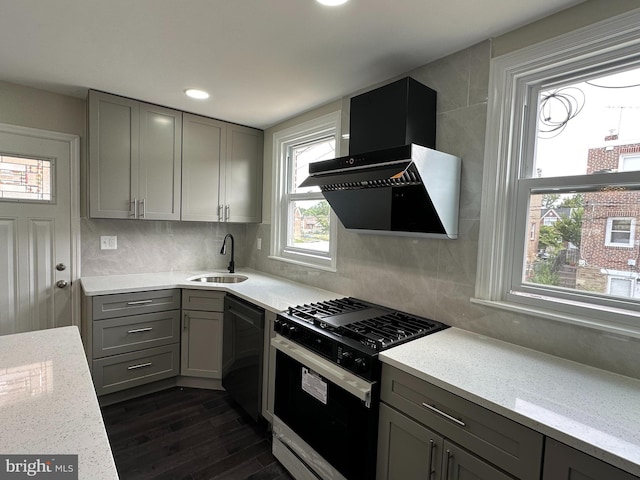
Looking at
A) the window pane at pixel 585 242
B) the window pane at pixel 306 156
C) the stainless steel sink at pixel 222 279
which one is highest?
the window pane at pixel 306 156

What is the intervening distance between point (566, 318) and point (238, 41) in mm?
2060

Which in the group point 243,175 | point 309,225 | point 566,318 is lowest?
point 566,318

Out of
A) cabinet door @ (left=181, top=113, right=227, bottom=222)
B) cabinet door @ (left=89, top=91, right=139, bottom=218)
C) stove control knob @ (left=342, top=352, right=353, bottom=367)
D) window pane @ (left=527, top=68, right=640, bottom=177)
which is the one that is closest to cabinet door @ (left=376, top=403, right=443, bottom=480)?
stove control knob @ (left=342, top=352, right=353, bottom=367)

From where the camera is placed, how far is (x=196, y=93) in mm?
2461

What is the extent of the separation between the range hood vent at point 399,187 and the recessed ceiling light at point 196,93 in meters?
1.16

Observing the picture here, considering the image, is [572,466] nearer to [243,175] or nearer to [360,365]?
Answer: [360,365]

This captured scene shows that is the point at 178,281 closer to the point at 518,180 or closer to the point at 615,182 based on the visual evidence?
the point at 518,180

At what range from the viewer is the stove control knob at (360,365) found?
56.6 inches

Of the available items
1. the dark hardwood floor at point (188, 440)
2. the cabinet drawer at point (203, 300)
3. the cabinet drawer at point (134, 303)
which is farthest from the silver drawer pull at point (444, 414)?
the cabinet drawer at point (134, 303)

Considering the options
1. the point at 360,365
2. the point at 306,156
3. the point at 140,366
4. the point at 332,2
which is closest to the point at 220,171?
the point at 306,156

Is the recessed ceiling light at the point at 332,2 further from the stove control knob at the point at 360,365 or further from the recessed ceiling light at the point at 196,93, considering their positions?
the stove control knob at the point at 360,365

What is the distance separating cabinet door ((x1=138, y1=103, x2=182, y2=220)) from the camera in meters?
2.72

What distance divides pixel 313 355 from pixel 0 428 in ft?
3.84

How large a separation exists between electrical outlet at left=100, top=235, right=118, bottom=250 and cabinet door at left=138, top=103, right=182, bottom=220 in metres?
0.43
